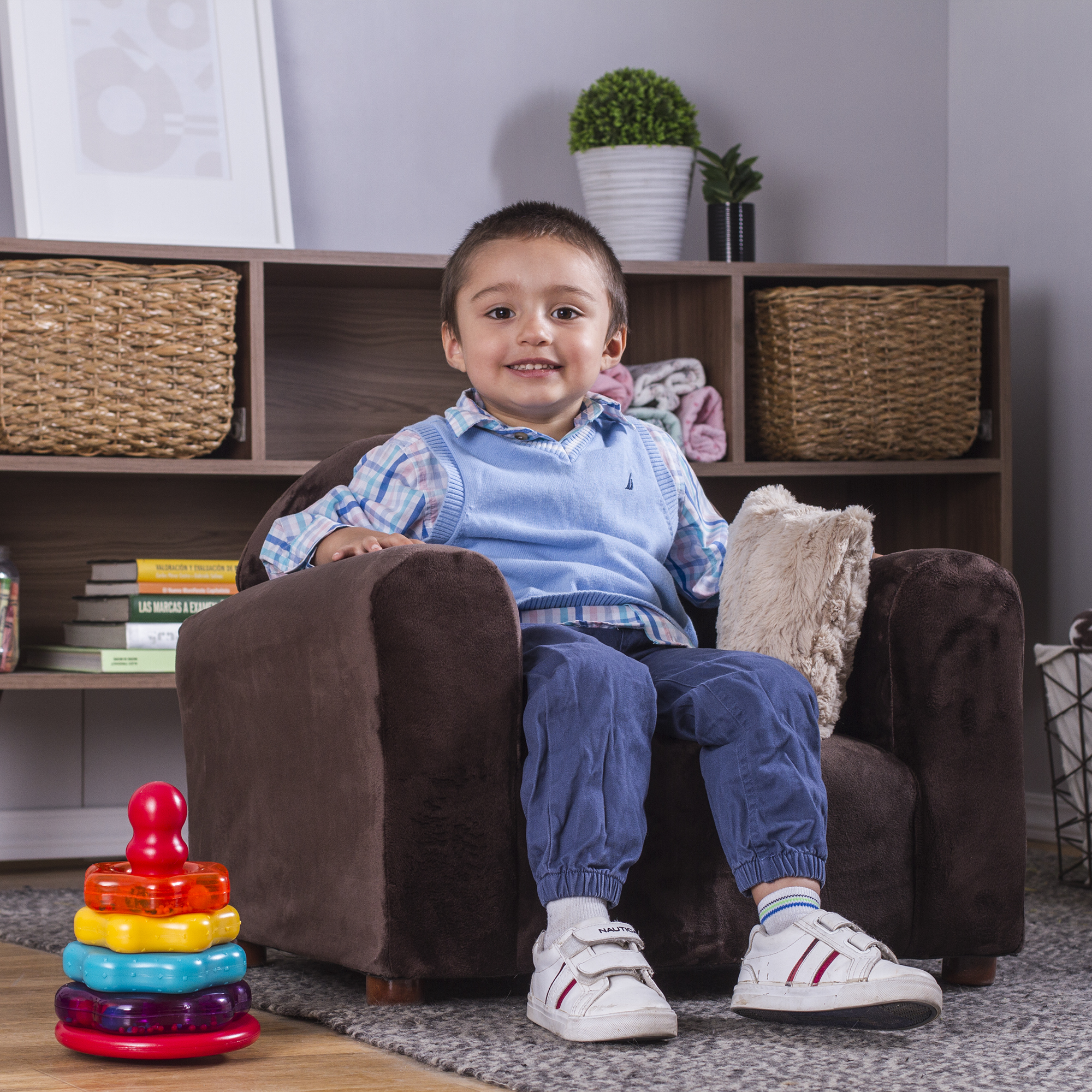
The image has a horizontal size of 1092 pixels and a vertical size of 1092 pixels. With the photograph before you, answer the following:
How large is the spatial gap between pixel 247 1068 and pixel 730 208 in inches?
73.4

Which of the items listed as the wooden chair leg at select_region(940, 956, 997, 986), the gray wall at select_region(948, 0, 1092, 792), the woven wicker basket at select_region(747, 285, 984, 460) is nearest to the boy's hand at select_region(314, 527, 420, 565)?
the wooden chair leg at select_region(940, 956, 997, 986)

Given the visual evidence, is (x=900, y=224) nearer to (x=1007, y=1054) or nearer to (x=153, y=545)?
(x=153, y=545)

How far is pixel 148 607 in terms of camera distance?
2.29 metres

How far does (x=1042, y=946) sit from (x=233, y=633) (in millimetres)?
996

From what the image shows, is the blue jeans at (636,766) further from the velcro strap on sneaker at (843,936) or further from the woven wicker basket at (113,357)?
the woven wicker basket at (113,357)

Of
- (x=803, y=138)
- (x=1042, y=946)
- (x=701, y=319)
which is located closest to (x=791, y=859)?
(x=1042, y=946)

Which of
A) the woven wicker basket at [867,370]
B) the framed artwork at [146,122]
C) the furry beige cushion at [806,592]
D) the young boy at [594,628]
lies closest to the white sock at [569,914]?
the young boy at [594,628]

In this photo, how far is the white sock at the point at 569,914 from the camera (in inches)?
47.8

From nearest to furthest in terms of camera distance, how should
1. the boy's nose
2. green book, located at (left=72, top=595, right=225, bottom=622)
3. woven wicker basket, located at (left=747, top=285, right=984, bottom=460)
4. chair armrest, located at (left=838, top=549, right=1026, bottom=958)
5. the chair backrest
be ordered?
chair armrest, located at (left=838, top=549, right=1026, bottom=958) < the boy's nose < the chair backrest < green book, located at (left=72, top=595, right=225, bottom=622) < woven wicker basket, located at (left=747, top=285, right=984, bottom=460)

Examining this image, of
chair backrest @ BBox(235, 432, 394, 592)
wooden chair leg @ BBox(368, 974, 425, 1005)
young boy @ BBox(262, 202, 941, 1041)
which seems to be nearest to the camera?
young boy @ BBox(262, 202, 941, 1041)

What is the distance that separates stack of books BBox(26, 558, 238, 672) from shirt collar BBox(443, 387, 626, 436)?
33.4 inches

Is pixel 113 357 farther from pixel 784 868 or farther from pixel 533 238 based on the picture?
pixel 784 868

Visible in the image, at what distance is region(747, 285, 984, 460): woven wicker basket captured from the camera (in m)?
2.48

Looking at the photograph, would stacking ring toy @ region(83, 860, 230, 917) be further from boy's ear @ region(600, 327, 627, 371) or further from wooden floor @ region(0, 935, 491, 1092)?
boy's ear @ region(600, 327, 627, 371)
